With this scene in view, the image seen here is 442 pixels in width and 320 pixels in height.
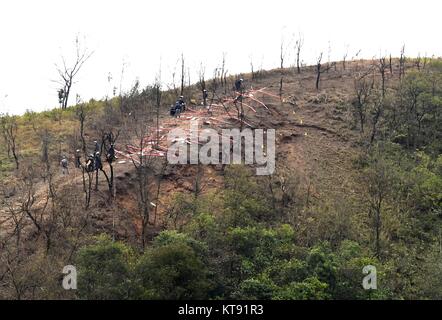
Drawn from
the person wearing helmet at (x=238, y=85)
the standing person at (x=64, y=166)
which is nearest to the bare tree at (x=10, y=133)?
the standing person at (x=64, y=166)

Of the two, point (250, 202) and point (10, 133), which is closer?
point (250, 202)

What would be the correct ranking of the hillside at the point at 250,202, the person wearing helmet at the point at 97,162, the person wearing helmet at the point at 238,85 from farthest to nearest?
the person wearing helmet at the point at 238,85, the person wearing helmet at the point at 97,162, the hillside at the point at 250,202

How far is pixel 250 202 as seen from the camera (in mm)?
22672

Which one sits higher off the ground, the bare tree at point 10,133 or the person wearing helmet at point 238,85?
the person wearing helmet at point 238,85

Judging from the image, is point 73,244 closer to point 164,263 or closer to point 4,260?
point 4,260

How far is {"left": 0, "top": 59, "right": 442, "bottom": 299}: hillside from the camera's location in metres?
18.8

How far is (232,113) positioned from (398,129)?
28.0 feet

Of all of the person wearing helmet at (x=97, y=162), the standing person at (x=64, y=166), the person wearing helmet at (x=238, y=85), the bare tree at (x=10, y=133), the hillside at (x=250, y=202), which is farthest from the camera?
the person wearing helmet at (x=238, y=85)

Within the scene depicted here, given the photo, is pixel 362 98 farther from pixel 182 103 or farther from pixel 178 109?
pixel 178 109

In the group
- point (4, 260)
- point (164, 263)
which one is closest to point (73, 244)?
point (4, 260)

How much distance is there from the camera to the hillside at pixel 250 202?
18.8m

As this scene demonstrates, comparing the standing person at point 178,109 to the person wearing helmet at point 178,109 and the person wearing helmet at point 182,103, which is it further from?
the person wearing helmet at point 182,103

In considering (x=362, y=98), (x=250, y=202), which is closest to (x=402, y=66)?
(x=362, y=98)

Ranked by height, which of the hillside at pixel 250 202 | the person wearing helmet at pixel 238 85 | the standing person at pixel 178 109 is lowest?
the hillside at pixel 250 202
